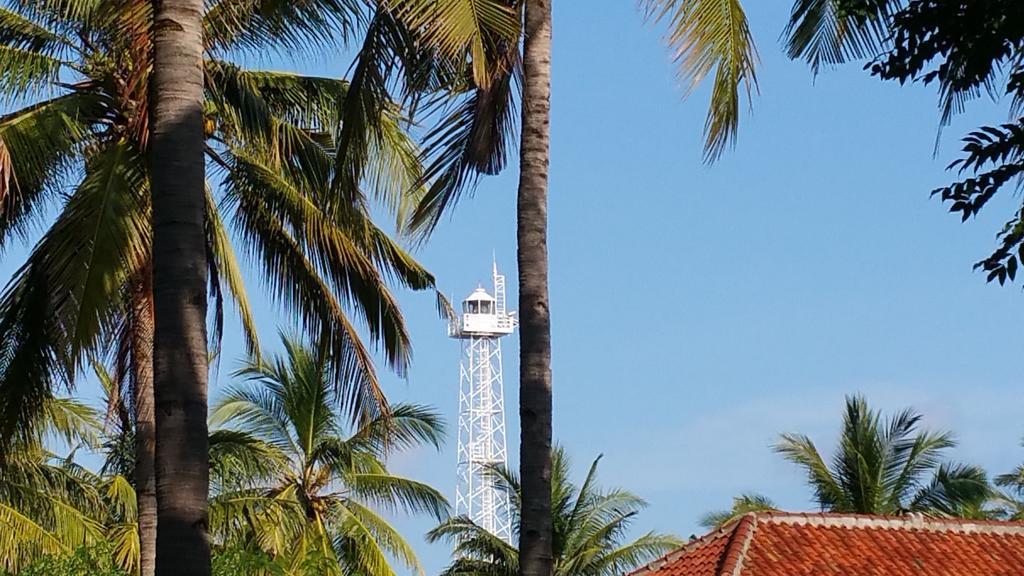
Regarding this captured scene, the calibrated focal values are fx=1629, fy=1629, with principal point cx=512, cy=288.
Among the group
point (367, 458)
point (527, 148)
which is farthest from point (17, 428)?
point (367, 458)

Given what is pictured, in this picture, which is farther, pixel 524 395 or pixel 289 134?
pixel 289 134

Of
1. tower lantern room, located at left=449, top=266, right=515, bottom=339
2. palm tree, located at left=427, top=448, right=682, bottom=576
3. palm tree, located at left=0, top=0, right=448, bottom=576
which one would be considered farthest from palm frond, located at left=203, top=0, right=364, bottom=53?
tower lantern room, located at left=449, top=266, right=515, bottom=339

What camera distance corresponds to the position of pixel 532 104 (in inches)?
479

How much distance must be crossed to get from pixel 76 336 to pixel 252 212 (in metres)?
3.57

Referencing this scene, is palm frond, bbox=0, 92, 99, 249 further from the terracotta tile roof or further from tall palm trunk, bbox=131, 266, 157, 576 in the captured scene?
the terracotta tile roof

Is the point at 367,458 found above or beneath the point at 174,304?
above

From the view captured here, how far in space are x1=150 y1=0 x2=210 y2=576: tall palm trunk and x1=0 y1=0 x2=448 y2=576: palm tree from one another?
6257mm

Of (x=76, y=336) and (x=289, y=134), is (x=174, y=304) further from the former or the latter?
(x=289, y=134)

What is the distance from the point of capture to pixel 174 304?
8055 millimetres

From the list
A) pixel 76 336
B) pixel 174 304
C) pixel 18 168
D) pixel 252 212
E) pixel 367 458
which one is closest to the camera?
pixel 174 304

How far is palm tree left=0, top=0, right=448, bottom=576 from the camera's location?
15.3 metres

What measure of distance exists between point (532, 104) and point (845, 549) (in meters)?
11.5

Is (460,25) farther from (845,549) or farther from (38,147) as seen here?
(845,549)

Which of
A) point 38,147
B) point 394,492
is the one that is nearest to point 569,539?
point 394,492
